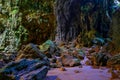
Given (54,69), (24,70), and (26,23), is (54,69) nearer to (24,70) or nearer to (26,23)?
(24,70)

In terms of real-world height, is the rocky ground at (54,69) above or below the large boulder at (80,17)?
below

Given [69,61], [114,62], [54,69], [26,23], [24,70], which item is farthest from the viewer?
[26,23]

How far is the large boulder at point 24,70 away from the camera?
3.85 metres

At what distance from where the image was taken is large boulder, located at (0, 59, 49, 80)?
3.85 metres

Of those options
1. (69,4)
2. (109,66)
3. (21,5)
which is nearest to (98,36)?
(69,4)

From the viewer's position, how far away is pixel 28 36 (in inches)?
656

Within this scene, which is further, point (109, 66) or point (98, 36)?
point (98, 36)

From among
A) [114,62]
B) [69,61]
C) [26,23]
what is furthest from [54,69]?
[26,23]

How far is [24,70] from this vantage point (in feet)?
13.9

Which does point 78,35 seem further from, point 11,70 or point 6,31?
point 11,70

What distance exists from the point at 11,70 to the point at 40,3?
13446 millimetres

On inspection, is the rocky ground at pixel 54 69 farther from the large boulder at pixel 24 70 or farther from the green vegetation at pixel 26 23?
the green vegetation at pixel 26 23

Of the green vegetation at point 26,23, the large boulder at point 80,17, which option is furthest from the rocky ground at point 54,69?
the green vegetation at point 26,23

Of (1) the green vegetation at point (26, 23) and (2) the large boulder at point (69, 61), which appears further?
(1) the green vegetation at point (26, 23)
